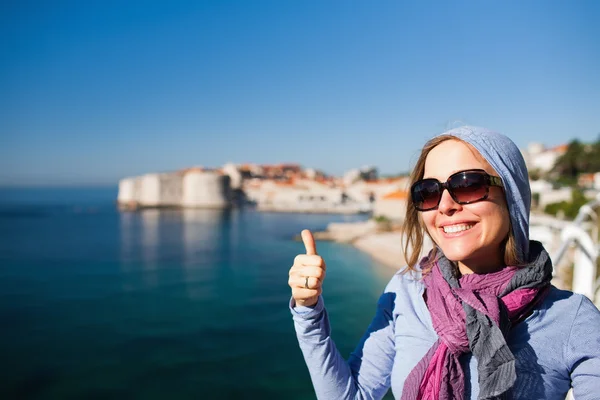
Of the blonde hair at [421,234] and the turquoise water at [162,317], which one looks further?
the turquoise water at [162,317]

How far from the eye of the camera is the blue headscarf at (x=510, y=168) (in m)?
0.65

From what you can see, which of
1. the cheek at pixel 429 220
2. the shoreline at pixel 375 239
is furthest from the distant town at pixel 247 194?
the cheek at pixel 429 220

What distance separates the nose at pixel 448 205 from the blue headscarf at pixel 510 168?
0.07 m

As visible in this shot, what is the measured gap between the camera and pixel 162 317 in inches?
405

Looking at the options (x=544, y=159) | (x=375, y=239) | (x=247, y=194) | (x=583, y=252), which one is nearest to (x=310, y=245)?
(x=583, y=252)

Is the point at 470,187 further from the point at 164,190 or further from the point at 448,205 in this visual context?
the point at 164,190

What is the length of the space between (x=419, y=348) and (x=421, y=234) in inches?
8.4

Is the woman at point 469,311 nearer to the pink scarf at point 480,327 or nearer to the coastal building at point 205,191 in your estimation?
the pink scarf at point 480,327

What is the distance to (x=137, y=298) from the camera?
475 inches

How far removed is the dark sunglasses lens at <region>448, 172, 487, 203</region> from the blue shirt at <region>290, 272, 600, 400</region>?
16 cm

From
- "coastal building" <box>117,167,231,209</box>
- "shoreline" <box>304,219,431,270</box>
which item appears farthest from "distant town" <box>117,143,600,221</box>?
"shoreline" <box>304,219,431,270</box>

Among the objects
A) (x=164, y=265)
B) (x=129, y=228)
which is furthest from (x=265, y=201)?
(x=164, y=265)

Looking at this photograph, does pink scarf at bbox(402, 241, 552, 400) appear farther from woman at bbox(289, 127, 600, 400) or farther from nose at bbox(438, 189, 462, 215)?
nose at bbox(438, 189, 462, 215)

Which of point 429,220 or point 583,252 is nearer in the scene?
point 429,220
